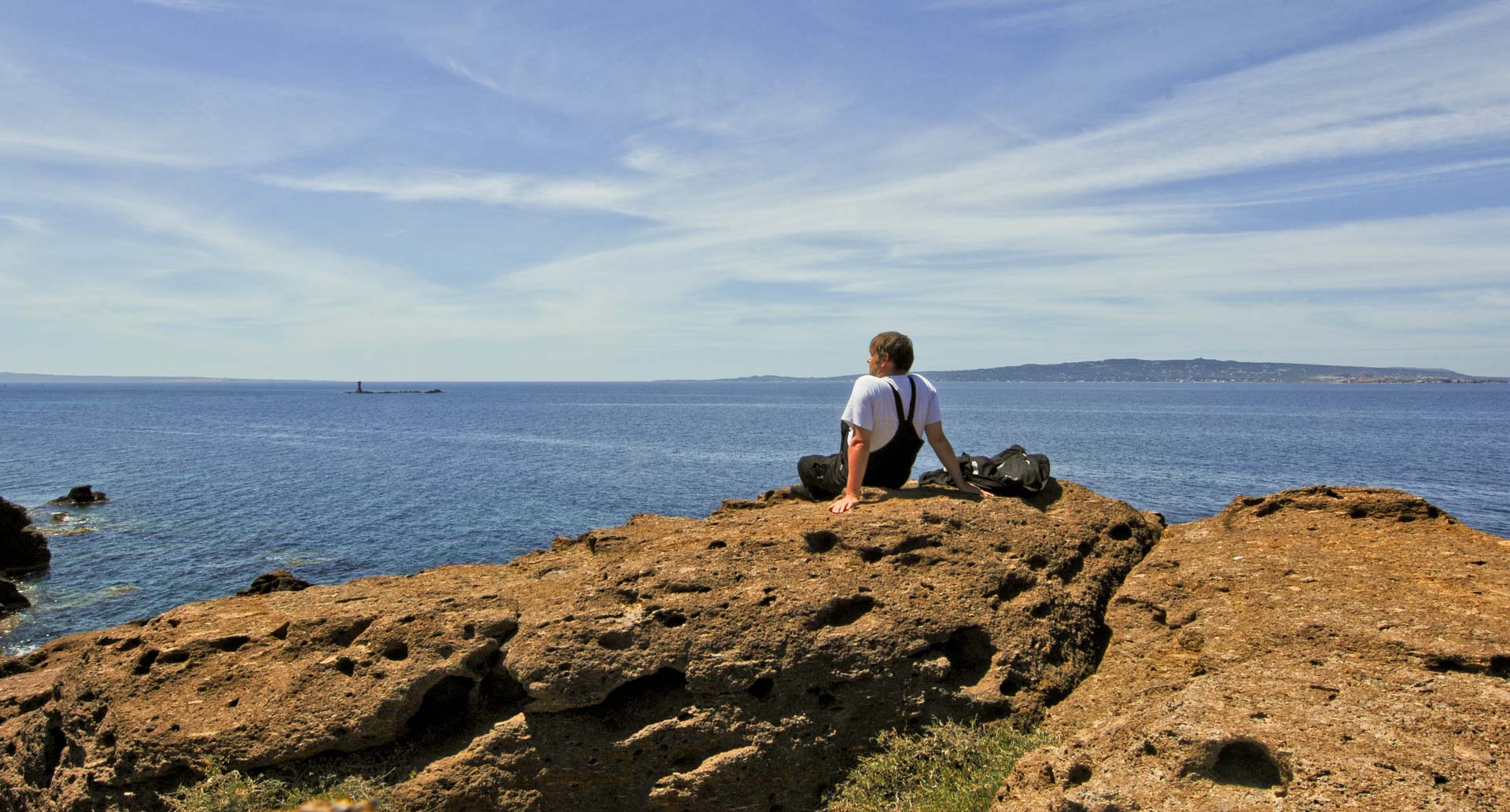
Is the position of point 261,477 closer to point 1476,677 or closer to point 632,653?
point 632,653

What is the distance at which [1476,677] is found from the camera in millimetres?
5293

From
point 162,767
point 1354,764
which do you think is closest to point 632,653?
point 162,767

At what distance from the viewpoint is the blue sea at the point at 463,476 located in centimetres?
2880

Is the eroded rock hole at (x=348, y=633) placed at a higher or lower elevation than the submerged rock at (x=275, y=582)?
higher

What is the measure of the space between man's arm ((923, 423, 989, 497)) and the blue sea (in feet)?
74.8

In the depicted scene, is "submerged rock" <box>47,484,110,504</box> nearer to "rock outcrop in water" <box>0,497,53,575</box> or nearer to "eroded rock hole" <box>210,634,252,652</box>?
"rock outcrop in water" <box>0,497,53,575</box>

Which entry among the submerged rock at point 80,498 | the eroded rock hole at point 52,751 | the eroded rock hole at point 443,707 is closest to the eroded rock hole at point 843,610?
the eroded rock hole at point 443,707

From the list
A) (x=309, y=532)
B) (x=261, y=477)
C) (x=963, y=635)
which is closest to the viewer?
(x=963, y=635)

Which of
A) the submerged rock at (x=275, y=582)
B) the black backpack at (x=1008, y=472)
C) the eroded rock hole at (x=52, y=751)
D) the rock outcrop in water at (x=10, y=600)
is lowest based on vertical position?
the rock outcrop in water at (x=10, y=600)

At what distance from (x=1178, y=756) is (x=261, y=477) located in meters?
A: 54.9

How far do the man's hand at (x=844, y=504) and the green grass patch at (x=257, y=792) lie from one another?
4371mm

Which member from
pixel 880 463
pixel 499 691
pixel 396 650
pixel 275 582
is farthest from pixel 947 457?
pixel 275 582

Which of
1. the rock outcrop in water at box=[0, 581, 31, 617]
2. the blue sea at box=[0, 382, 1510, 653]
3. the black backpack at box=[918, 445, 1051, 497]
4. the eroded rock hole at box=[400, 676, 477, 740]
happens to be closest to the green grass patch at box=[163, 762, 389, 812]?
the eroded rock hole at box=[400, 676, 477, 740]

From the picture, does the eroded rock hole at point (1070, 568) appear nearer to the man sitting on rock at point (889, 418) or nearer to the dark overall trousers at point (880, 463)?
the man sitting on rock at point (889, 418)
